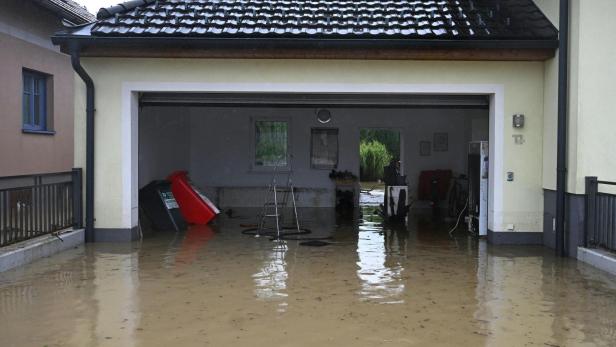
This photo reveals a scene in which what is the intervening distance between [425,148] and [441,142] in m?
0.45

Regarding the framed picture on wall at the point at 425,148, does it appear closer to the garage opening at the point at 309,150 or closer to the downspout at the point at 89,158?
the garage opening at the point at 309,150

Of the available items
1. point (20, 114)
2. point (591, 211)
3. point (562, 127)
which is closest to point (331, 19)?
point (562, 127)

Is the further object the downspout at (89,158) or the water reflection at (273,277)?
the downspout at (89,158)

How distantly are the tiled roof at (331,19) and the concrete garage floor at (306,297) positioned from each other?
3.26 metres

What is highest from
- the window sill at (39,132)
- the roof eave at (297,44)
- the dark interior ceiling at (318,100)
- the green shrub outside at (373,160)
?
the roof eave at (297,44)

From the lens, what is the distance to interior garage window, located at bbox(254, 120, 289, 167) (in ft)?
54.2

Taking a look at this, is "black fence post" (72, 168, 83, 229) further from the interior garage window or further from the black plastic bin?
the interior garage window

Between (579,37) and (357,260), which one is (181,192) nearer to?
(357,260)

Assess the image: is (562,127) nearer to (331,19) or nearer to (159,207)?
(331,19)

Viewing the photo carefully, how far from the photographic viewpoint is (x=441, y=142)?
16516 mm

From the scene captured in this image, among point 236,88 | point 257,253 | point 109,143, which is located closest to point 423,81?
point 236,88

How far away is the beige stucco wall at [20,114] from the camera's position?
11273 millimetres

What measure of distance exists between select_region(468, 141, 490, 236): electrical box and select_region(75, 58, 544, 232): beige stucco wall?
0.69 meters

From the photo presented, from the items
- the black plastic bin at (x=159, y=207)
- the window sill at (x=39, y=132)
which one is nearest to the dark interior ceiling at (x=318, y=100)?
the black plastic bin at (x=159, y=207)
